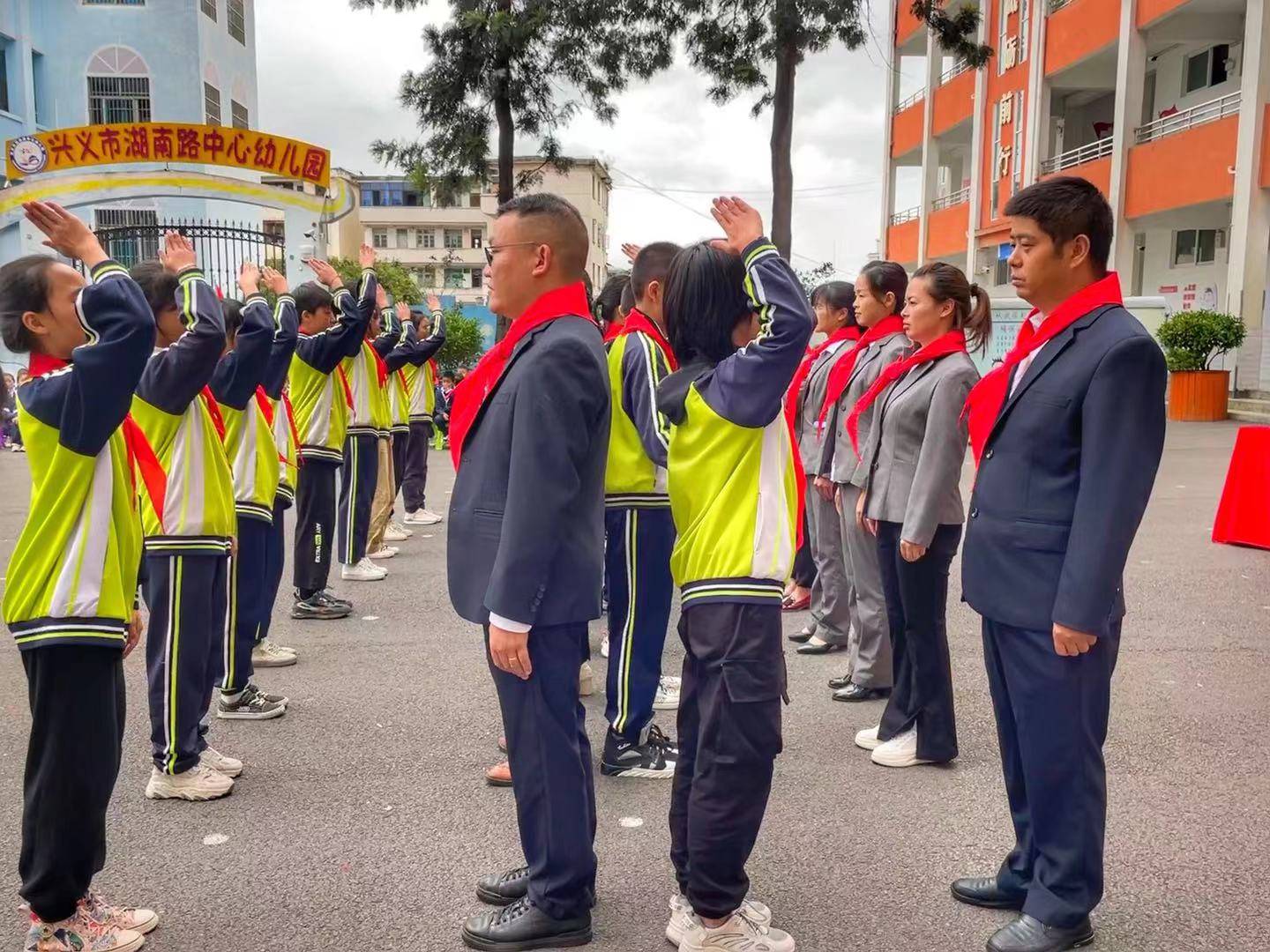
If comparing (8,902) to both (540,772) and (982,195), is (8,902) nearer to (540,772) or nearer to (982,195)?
(540,772)

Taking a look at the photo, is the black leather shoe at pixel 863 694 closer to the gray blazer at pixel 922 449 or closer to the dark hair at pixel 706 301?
the gray blazer at pixel 922 449

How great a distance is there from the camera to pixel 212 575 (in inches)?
157

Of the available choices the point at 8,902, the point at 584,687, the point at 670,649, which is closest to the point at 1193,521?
the point at 670,649

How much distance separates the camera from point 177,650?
3846 mm

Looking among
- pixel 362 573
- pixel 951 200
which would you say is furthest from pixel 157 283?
pixel 951 200

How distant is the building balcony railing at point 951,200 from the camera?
2852 centimetres

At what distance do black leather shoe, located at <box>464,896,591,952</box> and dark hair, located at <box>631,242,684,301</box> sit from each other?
7.64 feet

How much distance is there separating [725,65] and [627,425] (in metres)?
14.1

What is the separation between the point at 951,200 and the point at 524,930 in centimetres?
3086

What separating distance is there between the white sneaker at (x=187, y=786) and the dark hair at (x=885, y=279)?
350 centimetres

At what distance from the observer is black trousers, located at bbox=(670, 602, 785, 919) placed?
270 centimetres

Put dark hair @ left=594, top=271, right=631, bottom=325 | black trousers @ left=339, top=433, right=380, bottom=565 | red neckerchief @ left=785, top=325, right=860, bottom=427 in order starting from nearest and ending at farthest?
dark hair @ left=594, top=271, right=631, bottom=325, red neckerchief @ left=785, top=325, right=860, bottom=427, black trousers @ left=339, top=433, right=380, bottom=565

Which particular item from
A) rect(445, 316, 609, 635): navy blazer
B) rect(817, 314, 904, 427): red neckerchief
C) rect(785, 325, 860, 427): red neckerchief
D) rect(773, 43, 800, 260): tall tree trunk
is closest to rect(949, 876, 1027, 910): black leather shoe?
→ rect(445, 316, 609, 635): navy blazer

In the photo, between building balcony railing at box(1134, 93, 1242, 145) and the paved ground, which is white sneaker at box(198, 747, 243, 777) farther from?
building balcony railing at box(1134, 93, 1242, 145)
